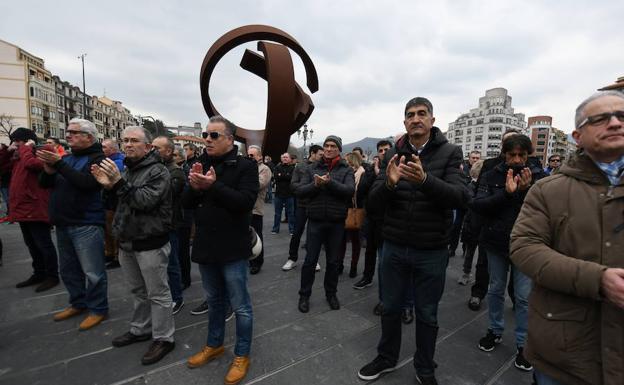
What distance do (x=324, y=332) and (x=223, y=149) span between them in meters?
2.23

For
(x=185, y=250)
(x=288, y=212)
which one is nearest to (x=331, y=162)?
(x=185, y=250)

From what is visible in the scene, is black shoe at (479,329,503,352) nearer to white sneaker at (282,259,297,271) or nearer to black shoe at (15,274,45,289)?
white sneaker at (282,259,297,271)

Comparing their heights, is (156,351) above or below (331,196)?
below

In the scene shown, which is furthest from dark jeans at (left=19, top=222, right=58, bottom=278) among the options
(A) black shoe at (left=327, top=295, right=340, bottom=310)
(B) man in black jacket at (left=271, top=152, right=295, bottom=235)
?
(B) man in black jacket at (left=271, top=152, right=295, bottom=235)

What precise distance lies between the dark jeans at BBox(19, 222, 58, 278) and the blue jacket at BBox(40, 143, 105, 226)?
58.1 inches

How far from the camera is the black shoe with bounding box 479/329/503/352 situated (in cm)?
288

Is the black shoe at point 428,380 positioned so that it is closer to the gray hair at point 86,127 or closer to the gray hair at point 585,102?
the gray hair at point 585,102

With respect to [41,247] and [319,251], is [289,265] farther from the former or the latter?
[41,247]

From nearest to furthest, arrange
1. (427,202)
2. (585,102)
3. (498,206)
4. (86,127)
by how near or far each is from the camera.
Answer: (585,102) → (427,202) → (498,206) → (86,127)

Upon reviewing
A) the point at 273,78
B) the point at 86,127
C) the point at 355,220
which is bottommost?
the point at 355,220

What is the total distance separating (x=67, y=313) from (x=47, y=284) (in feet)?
4.02

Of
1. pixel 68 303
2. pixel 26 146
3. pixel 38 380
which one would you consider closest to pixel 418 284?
pixel 38 380

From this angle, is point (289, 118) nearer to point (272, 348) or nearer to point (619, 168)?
point (272, 348)

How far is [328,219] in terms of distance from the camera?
378cm
